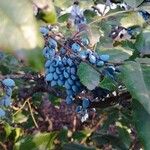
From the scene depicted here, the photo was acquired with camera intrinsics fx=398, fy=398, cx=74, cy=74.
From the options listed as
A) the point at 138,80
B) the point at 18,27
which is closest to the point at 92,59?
the point at 138,80

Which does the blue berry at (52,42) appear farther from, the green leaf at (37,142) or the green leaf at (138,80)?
the green leaf at (37,142)

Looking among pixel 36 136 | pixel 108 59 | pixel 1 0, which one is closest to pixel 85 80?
pixel 108 59

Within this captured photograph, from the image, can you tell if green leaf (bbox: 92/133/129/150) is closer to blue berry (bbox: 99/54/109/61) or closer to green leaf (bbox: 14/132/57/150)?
green leaf (bbox: 14/132/57/150)

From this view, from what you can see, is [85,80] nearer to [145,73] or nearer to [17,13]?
Answer: [145,73]

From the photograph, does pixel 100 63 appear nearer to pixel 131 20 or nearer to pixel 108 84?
pixel 108 84

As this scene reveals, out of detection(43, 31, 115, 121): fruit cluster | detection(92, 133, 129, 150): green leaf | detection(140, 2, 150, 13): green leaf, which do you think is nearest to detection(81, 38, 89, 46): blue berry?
detection(43, 31, 115, 121): fruit cluster

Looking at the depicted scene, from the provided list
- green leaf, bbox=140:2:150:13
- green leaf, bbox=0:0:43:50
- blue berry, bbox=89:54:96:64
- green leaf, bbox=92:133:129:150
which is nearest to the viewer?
green leaf, bbox=0:0:43:50
